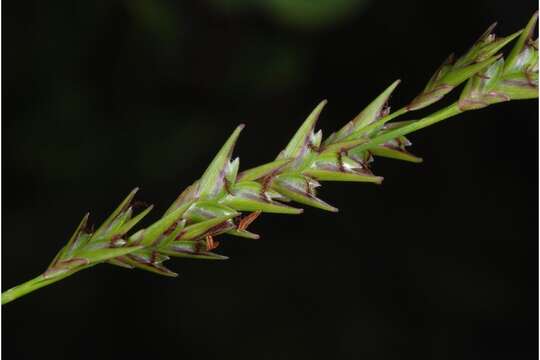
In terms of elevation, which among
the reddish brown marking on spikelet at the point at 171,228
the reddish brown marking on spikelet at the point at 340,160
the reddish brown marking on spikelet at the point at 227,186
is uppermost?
the reddish brown marking on spikelet at the point at 340,160

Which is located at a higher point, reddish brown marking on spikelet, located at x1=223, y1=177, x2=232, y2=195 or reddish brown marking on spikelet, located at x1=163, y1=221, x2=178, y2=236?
reddish brown marking on spikelet, located at x1=223, y1=177, x2=232, y2=195

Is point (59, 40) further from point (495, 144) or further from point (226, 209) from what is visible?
point (226, 209)

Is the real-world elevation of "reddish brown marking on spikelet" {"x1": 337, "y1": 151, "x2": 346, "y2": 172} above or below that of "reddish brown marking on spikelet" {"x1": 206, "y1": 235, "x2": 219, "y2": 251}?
above

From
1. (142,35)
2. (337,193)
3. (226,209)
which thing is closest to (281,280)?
(337,193)

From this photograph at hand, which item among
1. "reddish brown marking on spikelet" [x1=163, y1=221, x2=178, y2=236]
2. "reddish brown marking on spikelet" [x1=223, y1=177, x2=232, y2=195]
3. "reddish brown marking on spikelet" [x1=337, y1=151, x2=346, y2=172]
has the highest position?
"reddish brown marking on spikelet" [x1=337, y1=151, x2=346, y2=172]

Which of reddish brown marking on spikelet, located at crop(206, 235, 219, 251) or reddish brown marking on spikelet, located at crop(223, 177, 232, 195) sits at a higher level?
reddish brown marking on spikelet, located at crop(223, 177, 232, 195)

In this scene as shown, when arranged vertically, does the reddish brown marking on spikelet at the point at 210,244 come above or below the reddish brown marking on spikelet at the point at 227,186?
below

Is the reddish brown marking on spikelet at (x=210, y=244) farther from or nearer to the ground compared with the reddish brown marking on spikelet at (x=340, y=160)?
nearer to the ground

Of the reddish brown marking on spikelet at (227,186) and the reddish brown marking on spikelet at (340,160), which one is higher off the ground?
the reddish brown marking on spikelet at (340,160)
